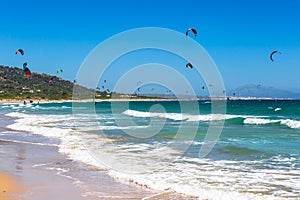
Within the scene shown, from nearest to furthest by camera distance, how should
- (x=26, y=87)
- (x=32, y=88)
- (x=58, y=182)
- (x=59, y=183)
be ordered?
(x=59, y=183) → (x=58, y=182) → (x=26, y=87) → (x=32, y=88)

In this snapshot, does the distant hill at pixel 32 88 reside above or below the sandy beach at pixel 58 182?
above

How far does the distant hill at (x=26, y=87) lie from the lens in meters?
132

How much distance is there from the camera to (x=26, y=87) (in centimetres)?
14800

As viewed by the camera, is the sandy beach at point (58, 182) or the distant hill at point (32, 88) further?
the distant hill at point (32, 88)

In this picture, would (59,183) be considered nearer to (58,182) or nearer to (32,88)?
(58,182)

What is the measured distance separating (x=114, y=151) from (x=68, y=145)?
121 inches

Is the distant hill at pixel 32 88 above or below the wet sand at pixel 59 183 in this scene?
above

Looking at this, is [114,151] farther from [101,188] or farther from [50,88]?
[50,88]

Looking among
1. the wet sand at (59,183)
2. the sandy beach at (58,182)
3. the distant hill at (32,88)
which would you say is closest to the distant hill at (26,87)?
the distant hill at (32,88)

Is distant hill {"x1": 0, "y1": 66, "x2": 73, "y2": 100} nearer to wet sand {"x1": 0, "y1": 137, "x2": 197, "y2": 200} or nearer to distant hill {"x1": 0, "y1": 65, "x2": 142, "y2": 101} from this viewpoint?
distant hill {"x1": 0, "y1": 65, "x2": 142, "y2": 101}

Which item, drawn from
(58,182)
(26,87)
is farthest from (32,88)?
(58,182)

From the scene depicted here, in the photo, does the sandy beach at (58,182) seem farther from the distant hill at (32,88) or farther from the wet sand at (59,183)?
the distant hill at (32,88)

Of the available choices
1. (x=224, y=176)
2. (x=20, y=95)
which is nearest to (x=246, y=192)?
(x=224, y=176)

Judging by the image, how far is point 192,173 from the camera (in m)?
12.1
